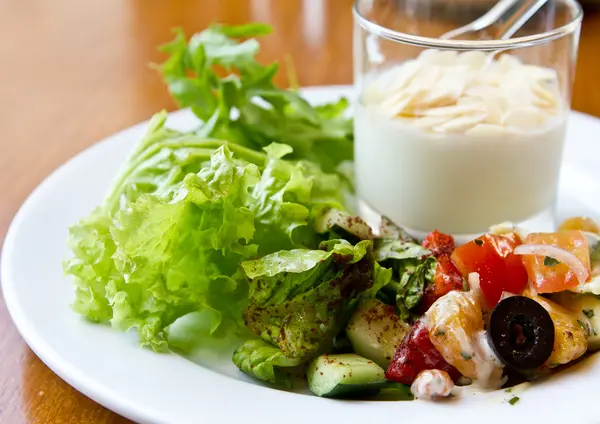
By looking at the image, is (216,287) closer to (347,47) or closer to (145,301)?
(145,301)

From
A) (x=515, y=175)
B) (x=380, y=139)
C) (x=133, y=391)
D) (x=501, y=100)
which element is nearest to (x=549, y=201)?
(x=515, y=175)

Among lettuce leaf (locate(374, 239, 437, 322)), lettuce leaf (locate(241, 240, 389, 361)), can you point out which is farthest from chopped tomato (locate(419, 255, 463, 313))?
lettuce leaf (locate(241, 240, 389, 361))

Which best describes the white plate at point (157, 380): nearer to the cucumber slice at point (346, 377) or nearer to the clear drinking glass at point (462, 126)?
the cucumber slice at point (346, 377)

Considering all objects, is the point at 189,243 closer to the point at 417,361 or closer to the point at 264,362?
the point at 264,362

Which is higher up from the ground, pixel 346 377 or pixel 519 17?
pixel 519 17

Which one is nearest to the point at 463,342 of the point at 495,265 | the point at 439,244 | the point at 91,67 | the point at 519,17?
the point at 495,265
